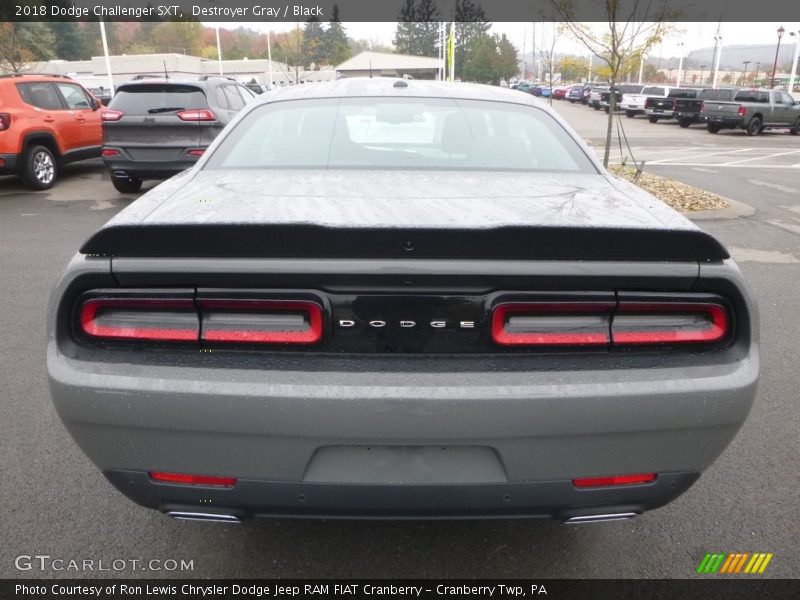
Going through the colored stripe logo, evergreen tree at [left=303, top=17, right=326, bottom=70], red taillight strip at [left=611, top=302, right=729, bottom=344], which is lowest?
the colored stripe logo

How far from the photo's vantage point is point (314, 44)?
76875mm

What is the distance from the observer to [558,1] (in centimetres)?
1274

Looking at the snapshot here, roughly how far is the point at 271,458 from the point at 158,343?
0.47m

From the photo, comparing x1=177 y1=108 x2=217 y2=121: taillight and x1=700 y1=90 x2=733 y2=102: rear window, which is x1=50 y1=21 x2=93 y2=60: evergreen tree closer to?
x1=700 y1=90 x2=733 y2=102: rear window

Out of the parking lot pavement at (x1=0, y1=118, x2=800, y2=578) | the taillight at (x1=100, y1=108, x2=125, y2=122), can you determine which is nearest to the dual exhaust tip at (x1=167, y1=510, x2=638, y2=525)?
the parking lot pavement at (x1=0, y1=118, x2=800, y2=578)

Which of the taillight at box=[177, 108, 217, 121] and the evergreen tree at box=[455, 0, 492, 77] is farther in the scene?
the evergreen tree at box=[455, 0, 492, 77]

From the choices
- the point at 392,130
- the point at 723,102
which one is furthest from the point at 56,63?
the point at 392,130

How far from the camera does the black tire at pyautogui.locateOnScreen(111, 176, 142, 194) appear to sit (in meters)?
10.1

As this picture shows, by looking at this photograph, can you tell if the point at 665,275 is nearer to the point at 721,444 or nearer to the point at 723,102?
the point at 721,444

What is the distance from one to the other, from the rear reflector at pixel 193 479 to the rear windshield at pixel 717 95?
28.6 meters

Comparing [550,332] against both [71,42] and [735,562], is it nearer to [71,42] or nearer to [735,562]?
[735,562]

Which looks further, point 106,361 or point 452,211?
point 452,211

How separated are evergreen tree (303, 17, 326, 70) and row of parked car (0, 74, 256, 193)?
211 feet

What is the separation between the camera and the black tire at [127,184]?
10109 millimetres
